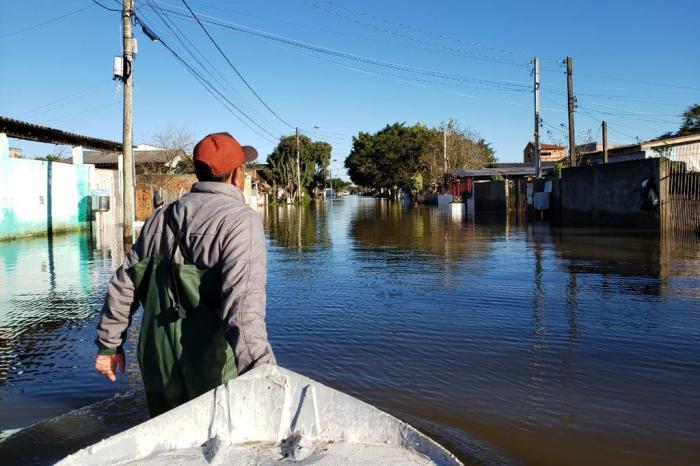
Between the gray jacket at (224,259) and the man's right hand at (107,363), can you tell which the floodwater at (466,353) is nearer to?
the man's right hand at (107,363)

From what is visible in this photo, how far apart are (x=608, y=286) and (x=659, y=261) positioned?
2.88 metres

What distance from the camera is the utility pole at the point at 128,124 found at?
15625mm

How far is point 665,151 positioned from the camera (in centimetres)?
1772

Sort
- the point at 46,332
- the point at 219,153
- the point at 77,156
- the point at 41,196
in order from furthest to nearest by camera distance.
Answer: the point at 77,156 < the point at 41,196 < the point at 46,332 < the point at 219,153

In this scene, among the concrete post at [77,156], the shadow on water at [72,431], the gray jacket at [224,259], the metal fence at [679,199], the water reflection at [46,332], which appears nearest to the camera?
the gray jacket at [224,259]

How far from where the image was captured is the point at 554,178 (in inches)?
954

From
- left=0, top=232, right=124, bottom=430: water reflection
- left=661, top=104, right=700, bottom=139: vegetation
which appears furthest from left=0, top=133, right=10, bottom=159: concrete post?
left=661, top=104, right=700, bottom=139: vegetation

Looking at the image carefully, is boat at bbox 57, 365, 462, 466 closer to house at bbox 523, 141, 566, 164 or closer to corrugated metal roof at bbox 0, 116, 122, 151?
corrugated metal roof at bbox 0, 116, 122, 151

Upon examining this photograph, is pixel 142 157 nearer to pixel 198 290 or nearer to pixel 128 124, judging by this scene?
pixel 128 124

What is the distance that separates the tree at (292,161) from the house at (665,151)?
37.3 metres

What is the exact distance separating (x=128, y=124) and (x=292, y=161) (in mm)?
53808

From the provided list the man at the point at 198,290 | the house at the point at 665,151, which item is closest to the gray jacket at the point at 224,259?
the man at the point at 198,290

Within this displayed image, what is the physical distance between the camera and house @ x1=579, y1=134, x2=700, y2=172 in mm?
17281

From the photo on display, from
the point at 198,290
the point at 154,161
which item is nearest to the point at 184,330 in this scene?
the point at 198,290
